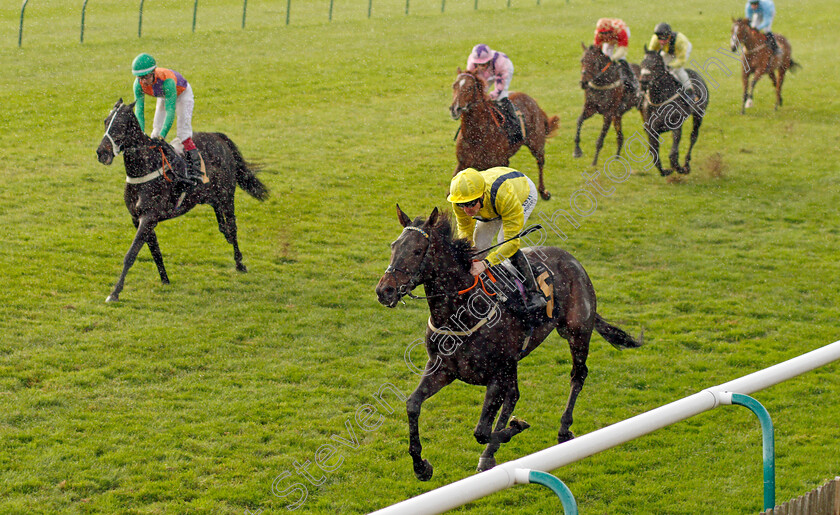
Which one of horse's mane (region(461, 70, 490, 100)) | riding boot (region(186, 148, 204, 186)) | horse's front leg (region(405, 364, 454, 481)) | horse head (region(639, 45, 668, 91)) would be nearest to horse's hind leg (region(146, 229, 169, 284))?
riding boot (region(186, 148, 204, 186))

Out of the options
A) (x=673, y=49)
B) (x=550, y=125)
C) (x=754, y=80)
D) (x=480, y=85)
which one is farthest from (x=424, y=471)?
(x=754, y=80)

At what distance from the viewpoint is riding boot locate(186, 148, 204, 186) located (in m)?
9.98

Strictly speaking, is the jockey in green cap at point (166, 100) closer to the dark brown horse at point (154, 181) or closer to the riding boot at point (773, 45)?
the dark brown horse at point (154, 181)

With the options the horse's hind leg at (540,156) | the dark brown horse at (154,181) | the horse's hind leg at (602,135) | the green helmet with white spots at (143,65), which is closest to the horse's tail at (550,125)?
the horse's hind leg at (540,156)

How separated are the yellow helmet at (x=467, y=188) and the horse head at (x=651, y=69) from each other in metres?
9.23

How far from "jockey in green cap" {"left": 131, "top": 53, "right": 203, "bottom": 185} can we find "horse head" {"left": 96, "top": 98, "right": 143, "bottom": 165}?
137 millimetres

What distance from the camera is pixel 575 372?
6.82 meters

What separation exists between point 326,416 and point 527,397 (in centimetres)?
180

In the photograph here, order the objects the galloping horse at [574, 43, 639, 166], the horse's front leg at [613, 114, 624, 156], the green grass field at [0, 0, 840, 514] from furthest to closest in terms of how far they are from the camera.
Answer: the horse's front leg at [613, 114, 624, 156]
the galloping horse at [574, 43, 639, 166]
the green grass field at [0, 0, 840, 514]

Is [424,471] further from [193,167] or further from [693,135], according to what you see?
[693,135]

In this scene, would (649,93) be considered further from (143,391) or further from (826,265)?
(143,391)

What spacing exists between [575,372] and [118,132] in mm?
5486

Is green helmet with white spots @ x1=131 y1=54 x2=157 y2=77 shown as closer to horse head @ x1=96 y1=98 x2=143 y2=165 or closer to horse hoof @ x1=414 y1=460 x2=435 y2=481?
horse head @ x1=96 y1=98 x2=143 y2=165

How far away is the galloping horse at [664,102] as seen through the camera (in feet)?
46.1
